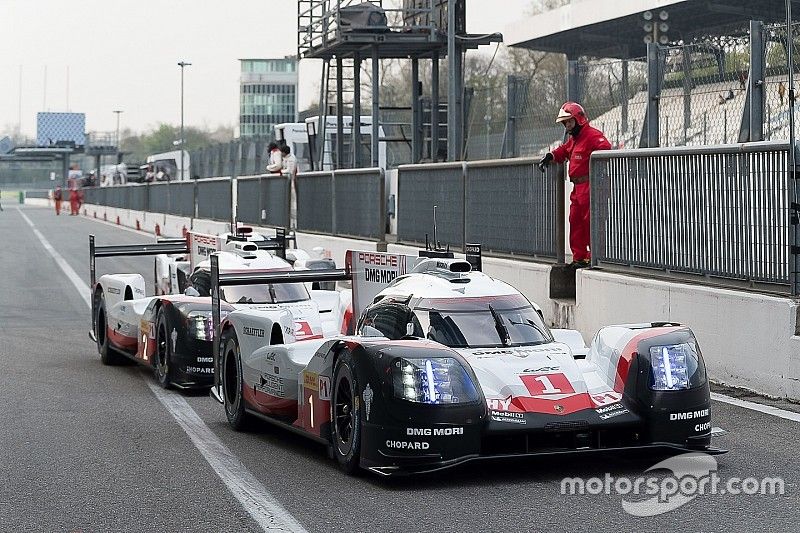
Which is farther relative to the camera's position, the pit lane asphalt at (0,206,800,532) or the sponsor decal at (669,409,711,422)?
the sponsor decal at (669,409,711,422)

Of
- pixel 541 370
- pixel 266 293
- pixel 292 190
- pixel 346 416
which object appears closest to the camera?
pixel 541 370

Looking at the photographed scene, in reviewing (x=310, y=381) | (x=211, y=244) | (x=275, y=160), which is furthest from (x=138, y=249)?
(x=275, y=160)

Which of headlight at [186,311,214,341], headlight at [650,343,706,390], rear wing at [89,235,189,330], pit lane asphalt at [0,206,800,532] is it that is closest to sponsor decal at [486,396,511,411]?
pit lane asphalt at [0,206,800,532]

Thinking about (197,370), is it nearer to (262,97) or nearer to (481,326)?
(481,326)

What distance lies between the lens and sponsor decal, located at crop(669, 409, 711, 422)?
751 cm

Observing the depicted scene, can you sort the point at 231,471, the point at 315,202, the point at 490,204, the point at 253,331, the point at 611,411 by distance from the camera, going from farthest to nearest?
1. the point at 315,202
2. the point at 490,204
3. the point at 253,331
4. the point at 231,471
5. the point at 611,411

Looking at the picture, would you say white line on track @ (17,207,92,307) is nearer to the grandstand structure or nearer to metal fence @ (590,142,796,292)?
the grandstand structure

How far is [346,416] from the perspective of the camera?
7809 millimetres

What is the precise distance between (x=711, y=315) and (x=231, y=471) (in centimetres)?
467

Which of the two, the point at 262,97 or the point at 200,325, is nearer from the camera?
the point at 200,325

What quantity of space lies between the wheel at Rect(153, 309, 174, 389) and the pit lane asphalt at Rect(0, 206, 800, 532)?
0.54m

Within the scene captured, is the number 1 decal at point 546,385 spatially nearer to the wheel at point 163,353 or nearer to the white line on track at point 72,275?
the wheel at point 163,353

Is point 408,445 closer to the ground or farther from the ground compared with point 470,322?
closer to the ground

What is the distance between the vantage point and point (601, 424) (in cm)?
734
